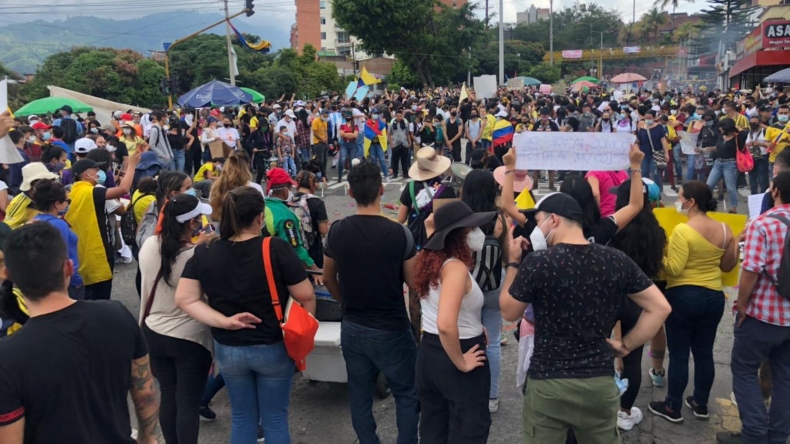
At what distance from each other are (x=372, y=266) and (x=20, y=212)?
11.2 ft

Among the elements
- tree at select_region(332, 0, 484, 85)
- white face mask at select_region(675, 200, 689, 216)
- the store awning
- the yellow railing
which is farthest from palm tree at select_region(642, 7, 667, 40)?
white face mask at select_region(675, 200, 689, 216)

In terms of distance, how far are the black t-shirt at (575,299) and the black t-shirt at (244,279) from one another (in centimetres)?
125

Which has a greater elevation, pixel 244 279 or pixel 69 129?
pixel 69 129

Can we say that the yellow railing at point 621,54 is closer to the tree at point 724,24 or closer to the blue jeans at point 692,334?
the tree at point 724,24

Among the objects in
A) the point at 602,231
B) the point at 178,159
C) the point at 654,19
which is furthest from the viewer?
the point at 654,19

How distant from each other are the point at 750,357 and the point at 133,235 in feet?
17.3

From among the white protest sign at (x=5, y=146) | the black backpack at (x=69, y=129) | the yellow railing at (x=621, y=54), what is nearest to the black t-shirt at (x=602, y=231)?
the white protest sign at (x=5, y=146)

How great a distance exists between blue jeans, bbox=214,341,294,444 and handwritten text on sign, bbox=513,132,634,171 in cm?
217

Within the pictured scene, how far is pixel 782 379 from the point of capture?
12.4 ft

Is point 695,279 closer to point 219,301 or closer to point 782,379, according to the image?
point 782,379

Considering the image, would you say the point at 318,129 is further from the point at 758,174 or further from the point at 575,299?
the point at 575,299

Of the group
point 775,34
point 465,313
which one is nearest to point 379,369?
point 465,313

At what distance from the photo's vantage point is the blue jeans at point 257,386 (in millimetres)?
3416

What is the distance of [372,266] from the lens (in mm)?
3578
